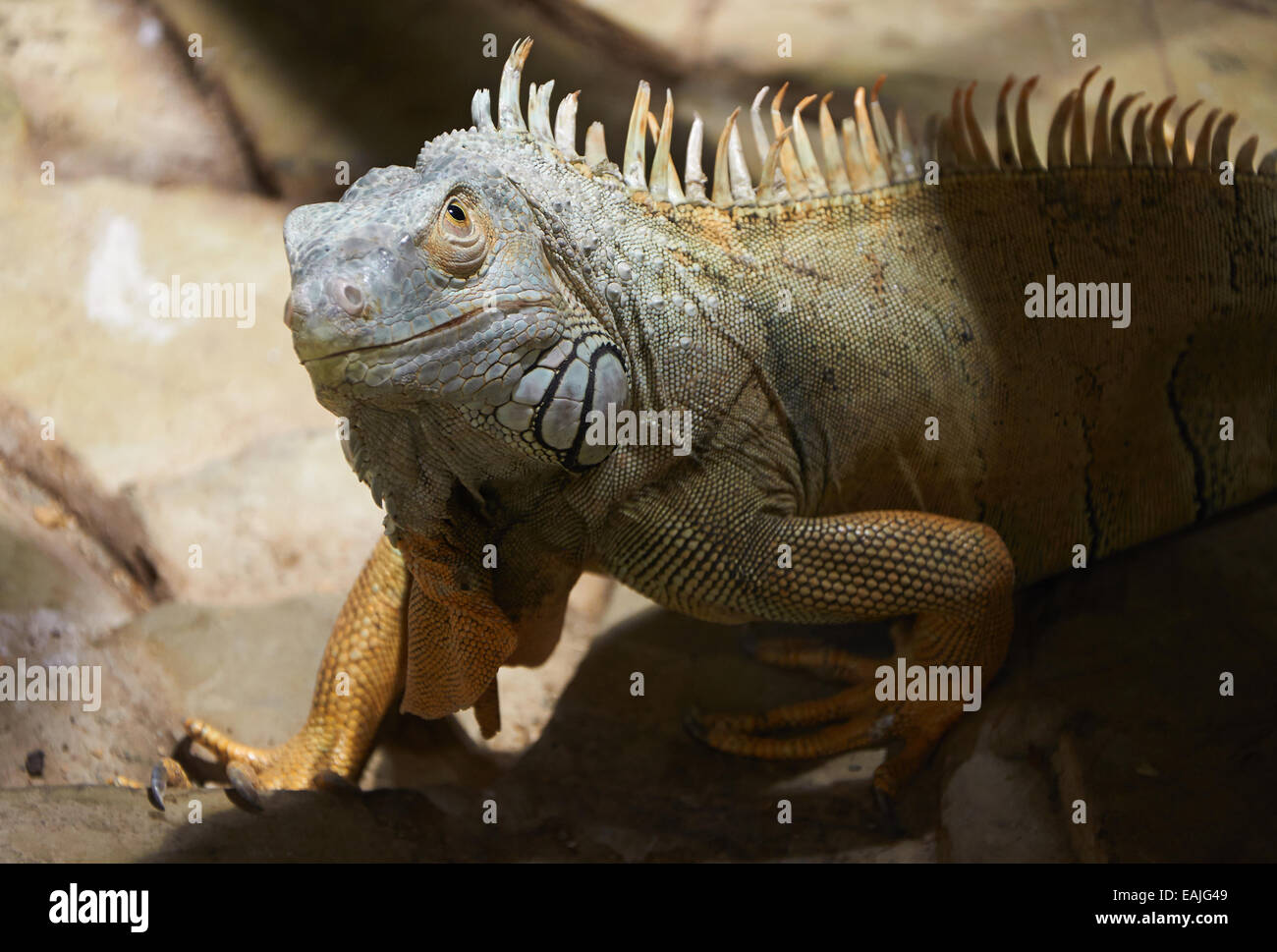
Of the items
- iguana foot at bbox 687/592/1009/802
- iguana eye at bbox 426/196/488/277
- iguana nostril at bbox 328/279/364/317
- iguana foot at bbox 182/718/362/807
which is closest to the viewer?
iguana nostril at bbox 328/279/364/317

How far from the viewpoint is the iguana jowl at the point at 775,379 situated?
254 centimetres

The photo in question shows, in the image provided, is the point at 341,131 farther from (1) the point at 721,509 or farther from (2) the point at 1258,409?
(2) the point at 1258,409

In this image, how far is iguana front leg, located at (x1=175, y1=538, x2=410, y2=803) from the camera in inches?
146

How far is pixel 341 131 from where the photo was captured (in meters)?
6.70

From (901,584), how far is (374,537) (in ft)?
9.11

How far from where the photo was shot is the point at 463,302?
2.45m

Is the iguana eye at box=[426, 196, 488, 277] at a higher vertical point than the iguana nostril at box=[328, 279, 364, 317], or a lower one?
higher

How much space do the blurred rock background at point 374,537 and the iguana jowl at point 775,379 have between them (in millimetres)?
268

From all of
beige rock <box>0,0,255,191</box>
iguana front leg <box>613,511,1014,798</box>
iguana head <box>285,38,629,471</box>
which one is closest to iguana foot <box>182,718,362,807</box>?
iguana front leg <box>613,511,1014,798</box>

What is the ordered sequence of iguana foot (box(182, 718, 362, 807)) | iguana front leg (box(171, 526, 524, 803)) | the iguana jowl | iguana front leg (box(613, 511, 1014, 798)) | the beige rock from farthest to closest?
the beige rock
iguana foot (box(182, 718, 362, 807))
iguana front leg (box(171, 526, 524, 803))
iguana front leg (box(613, 511, 1014, 798))
the iguana jowl

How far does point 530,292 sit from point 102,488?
3.38 m

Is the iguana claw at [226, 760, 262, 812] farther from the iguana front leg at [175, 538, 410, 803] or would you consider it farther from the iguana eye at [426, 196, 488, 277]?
the iguana eye at [426, 196, 488, 277]

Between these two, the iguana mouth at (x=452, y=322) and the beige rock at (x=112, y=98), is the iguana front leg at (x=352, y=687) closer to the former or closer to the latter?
the iguana mouth at (x=452, y=322)
